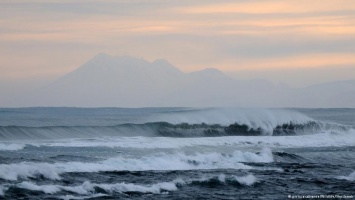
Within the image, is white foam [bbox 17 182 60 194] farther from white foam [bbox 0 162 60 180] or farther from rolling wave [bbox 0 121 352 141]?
rolling wave [bbox 0 121 352 141]

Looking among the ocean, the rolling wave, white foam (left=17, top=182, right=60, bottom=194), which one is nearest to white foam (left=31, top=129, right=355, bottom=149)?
the ocean

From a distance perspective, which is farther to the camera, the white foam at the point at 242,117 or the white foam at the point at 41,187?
the white foam at the point at 242,117

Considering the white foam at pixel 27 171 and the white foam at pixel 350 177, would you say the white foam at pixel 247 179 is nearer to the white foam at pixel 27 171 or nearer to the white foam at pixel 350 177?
the white foam at pixel 350 177

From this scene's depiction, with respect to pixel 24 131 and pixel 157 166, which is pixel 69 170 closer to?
pixel 157 166

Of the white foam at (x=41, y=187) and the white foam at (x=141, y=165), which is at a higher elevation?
the white foam at (x=141, y=165)

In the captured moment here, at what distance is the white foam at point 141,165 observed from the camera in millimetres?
23250

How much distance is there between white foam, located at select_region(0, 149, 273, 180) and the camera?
23.2m

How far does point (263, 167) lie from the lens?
2952cm

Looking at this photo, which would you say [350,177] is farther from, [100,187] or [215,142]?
[215,142]

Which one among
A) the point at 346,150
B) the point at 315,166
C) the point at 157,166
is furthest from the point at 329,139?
the point at 157,166

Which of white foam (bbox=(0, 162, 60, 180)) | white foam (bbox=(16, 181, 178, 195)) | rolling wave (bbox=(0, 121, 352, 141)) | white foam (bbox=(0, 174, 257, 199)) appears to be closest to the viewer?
white foam (bbox=(0, 174, 257, 199))

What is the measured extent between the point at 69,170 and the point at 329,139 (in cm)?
2682

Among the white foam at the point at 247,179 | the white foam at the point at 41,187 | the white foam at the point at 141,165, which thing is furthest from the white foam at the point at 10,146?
the white foam at the point at 247,179

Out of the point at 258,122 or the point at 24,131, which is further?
the point at 258,122
